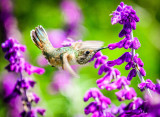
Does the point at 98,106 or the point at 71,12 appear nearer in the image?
the point at 98,106

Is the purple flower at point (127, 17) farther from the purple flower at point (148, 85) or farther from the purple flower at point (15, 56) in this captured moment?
the purple flower at point (15, 56)

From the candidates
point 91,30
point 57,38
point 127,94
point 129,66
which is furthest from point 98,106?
point 91,30

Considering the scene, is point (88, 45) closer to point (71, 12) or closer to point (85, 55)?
point (85, 55)

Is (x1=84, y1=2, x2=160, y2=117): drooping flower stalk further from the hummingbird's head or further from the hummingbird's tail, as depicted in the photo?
the hummingbird's tail

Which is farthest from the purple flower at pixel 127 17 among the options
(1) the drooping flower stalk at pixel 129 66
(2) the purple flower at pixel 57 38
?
(2) the purple flower at pixel 57 38

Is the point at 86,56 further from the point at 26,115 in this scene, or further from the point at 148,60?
the point at 148,60

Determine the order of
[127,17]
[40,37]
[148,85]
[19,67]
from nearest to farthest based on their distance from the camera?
[148,85]
[127,17]
[19,67]
[40,37]

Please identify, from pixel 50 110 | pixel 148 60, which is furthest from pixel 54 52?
pixel 148 60

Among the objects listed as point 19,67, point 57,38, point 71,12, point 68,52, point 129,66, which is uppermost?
point 71,12
